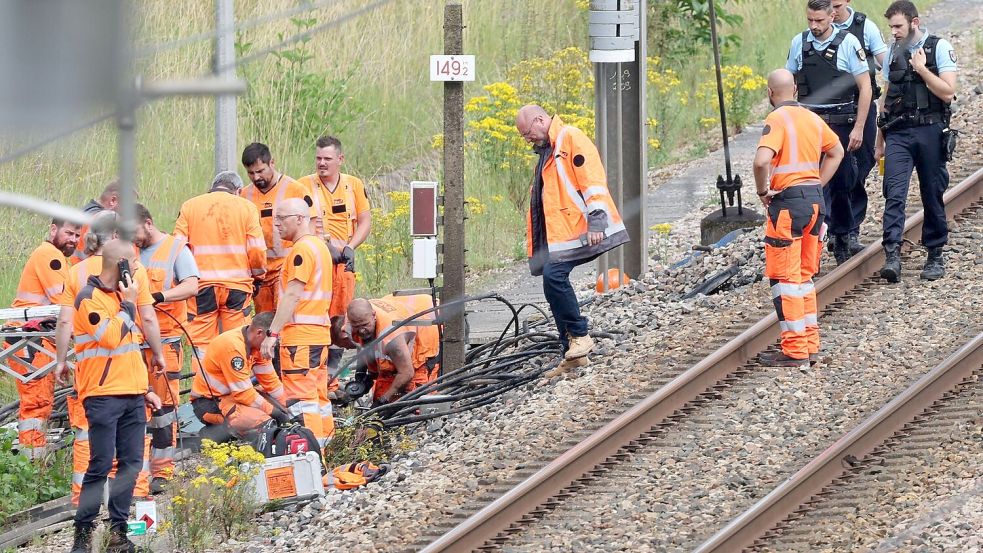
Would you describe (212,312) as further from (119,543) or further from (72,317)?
(119,543)

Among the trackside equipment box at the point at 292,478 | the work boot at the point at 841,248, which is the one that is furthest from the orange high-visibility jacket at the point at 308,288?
the work boot at the point at 841,248

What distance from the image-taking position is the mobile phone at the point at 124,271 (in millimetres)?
8859

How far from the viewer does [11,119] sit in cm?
393

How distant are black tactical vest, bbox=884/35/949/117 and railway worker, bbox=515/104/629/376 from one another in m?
2.33

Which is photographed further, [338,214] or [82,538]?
[338,214]

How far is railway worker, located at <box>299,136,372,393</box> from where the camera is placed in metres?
11.8

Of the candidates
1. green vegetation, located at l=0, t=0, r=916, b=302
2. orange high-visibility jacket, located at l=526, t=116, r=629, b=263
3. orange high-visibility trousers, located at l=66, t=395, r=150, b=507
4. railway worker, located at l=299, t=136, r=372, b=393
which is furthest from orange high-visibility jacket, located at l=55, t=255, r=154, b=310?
green vegetation, located at l=0, t=0, r=916, b=302

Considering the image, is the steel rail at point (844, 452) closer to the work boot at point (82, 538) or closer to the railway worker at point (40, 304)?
the work boot at point (82, 538)

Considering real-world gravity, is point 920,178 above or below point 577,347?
above

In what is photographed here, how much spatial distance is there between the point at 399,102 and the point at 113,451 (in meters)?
11.5

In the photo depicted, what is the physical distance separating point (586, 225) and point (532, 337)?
137 cm

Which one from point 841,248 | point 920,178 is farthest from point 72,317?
point 920,178

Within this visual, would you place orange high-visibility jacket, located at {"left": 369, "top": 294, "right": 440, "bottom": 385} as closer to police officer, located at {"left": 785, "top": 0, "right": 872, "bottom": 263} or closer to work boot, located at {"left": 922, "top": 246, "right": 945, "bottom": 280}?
police officer, located at {"left": 785, "top": 0, "right": 872, "bottom": 263}

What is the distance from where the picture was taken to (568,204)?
1031 centimetres
